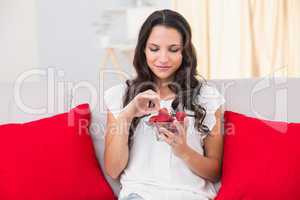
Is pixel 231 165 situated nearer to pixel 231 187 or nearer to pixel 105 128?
pixel 231 187

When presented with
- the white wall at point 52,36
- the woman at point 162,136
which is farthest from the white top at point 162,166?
the white wall at point 52,36

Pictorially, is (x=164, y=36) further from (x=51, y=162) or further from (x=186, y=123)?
(x=51, y=162)

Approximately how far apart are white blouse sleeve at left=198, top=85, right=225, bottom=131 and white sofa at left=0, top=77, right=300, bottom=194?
5 cm

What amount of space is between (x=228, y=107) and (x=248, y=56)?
1727 mm

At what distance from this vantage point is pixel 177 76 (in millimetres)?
1730

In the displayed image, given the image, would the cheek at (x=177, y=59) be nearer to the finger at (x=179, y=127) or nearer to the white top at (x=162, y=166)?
the white top at (x=162, y=166)

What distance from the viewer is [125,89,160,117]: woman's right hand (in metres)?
1.58

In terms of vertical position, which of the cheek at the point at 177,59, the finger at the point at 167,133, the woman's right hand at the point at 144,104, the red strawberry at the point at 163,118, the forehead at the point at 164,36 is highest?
the forehead at the point at 164,36

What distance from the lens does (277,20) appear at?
10.8ft

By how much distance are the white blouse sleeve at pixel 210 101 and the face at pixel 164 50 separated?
0.47 feet

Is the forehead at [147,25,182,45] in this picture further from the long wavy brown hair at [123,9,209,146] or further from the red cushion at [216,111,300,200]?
the red cushion at [216,111,300,200]

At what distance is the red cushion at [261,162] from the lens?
146 centimetres

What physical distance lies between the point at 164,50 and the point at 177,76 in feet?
0.46

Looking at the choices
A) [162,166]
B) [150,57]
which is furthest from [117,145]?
[150,57]
